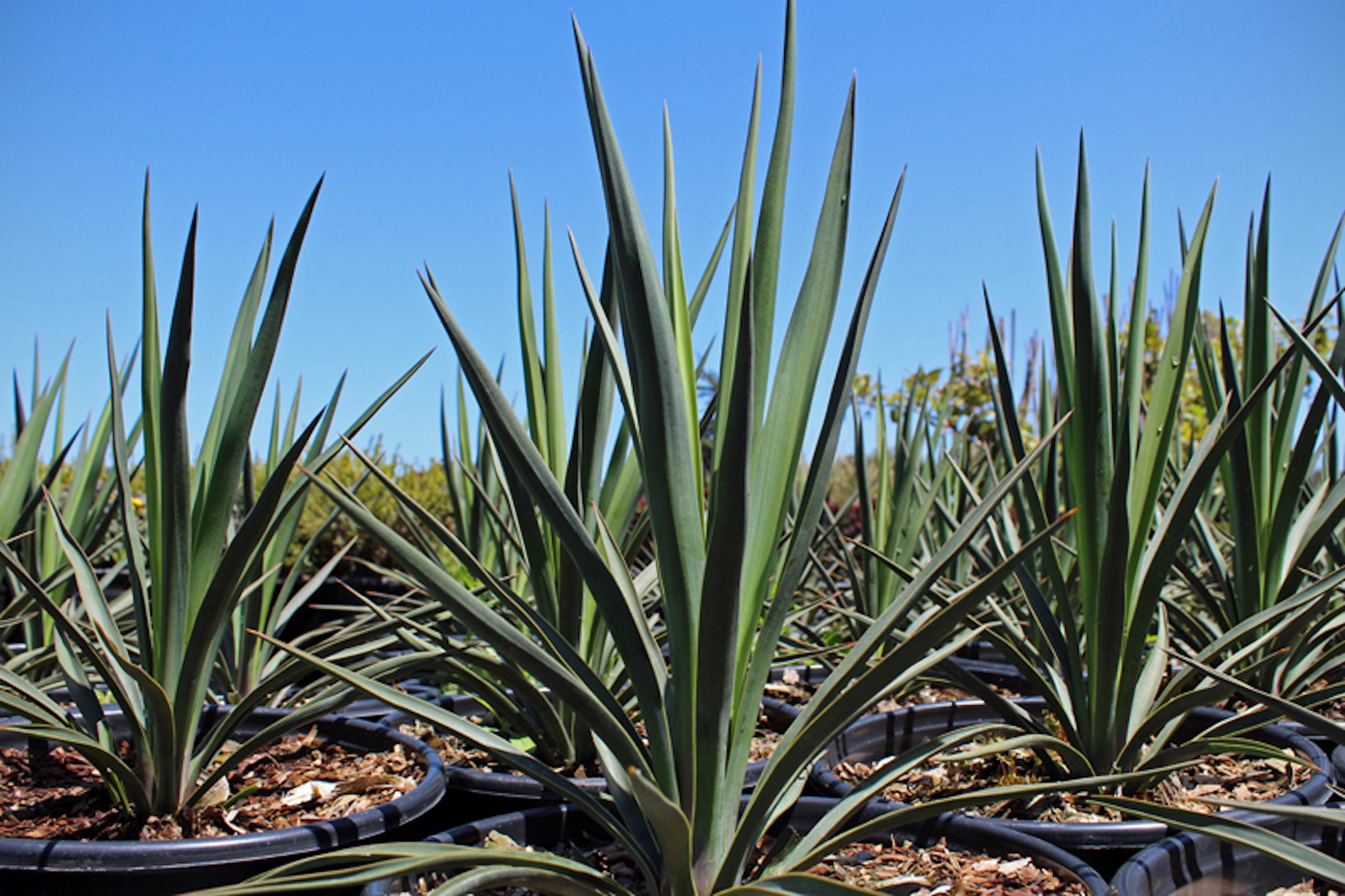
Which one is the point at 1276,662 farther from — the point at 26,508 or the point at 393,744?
the point at 26,508

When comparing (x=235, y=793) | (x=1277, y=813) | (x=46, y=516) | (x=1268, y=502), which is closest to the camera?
(x=1277, y=813)

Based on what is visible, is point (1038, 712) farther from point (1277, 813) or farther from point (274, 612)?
point (274, 612)

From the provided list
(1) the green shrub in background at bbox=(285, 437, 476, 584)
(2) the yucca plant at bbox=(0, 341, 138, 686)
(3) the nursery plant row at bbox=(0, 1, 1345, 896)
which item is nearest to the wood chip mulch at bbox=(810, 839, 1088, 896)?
(3) the nursery plant row at bbox=(0, 1, 1345, 896)

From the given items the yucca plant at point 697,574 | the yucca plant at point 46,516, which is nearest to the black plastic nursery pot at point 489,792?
the yucca plant at point 697,574

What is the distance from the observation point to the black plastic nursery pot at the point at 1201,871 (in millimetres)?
914

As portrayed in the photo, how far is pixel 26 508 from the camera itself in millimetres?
1719

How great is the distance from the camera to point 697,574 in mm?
853

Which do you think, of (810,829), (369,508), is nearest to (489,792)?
(810,829)

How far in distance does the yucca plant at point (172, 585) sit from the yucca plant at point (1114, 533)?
0.93 meters

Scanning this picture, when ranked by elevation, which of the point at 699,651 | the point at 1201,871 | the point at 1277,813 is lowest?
the point at 1201,871

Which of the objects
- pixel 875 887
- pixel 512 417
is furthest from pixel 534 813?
pixel 512 417

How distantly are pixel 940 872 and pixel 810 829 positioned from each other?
0.14 meters

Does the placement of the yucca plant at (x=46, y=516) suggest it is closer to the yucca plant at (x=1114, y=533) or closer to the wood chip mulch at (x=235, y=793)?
the wood chip mulch at (x=235, y=793)

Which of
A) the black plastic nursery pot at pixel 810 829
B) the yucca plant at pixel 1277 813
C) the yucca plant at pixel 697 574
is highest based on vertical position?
the yucca plant at pixel 697 574
